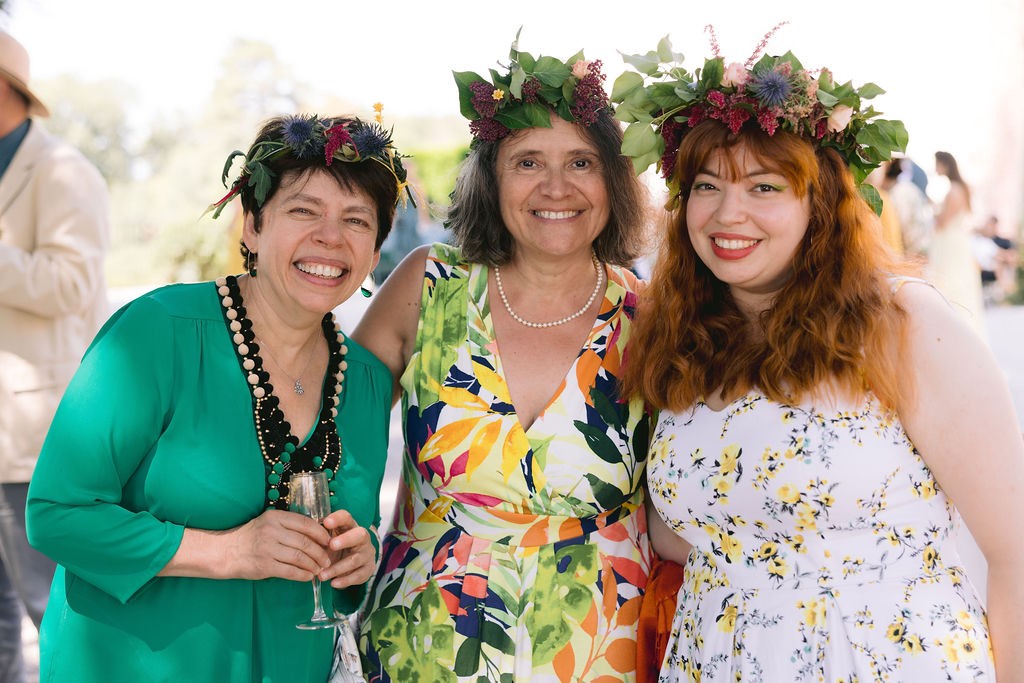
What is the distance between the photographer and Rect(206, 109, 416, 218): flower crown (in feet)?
8.05

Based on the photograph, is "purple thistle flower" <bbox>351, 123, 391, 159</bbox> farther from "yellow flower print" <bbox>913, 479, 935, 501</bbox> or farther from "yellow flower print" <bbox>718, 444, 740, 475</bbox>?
"yellow flower print" <bbox>913, 479, 935, 501</bbox>

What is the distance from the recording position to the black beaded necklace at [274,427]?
2.37 meters

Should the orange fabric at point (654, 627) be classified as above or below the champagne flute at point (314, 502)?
below

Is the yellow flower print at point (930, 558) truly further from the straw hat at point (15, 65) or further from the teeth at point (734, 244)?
the straw hat at point (15, 65)

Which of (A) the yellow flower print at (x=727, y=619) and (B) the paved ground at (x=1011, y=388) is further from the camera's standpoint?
(B) the paved ground at (x=1011, y=388)

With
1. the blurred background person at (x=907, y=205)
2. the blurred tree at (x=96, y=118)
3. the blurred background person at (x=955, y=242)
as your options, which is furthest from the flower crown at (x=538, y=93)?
the blurred tree at (x=96, y=118)

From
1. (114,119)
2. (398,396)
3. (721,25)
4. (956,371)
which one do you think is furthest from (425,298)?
(114,119)

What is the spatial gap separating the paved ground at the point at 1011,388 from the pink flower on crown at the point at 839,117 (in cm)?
347

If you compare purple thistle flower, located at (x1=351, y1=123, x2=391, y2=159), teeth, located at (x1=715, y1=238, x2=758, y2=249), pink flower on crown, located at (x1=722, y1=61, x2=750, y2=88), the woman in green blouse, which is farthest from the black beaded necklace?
pink flower on crown, located at (x1=722, y1=61, x2=750, y2=88)

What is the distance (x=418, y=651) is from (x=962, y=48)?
21.2m

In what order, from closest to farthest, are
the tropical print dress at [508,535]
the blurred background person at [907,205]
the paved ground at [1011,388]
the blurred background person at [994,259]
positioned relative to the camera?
the tropical print dress at [508,535], the paved ground at [1011,388], the blurred background person at [907,205], the blurred background person at [994,259]

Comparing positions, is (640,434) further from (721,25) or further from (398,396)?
(721,25)

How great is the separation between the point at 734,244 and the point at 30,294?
2840mm

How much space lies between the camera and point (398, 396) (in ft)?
9.82
